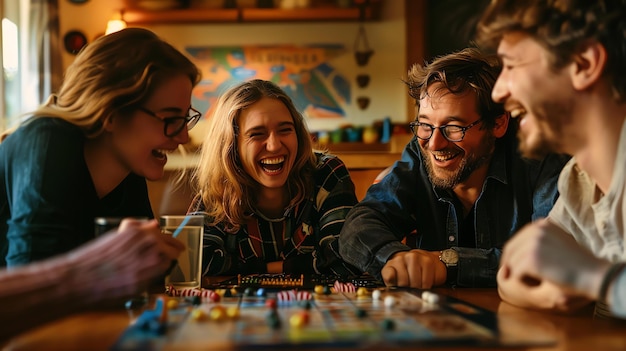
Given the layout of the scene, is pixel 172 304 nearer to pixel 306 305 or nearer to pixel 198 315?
pixel 198 315

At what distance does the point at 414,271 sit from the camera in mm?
1524

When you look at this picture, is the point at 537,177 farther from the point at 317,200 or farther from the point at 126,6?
the point at 126,6

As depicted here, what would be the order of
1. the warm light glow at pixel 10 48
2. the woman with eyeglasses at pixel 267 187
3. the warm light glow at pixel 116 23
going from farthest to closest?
the warm light glow at pixel 116 23 < the warm light glow at pixel 10 48 < the woman with eyeglasses at pixel 267 187

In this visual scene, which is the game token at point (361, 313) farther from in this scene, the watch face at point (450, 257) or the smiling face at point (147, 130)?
the smiling face at point (147, 130)

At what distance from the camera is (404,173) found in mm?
2047

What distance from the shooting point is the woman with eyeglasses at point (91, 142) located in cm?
134

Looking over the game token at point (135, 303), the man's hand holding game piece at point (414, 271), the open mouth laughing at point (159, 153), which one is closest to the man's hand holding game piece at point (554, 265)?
the man's hand holding game piece at point (414, 271)

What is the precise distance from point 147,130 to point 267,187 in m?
0.70

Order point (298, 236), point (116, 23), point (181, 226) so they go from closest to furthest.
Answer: point (181, 226) < point (298, 236) < point (116, 23)

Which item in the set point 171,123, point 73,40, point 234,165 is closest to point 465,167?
point 234,165

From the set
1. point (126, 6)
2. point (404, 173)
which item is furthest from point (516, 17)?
point (126, 6)

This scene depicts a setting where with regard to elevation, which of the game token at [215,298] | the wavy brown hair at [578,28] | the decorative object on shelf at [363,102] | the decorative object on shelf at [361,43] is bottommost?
the game token at [215,298]

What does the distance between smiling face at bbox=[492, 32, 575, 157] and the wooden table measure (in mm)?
332

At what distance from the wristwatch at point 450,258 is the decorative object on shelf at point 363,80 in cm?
369
